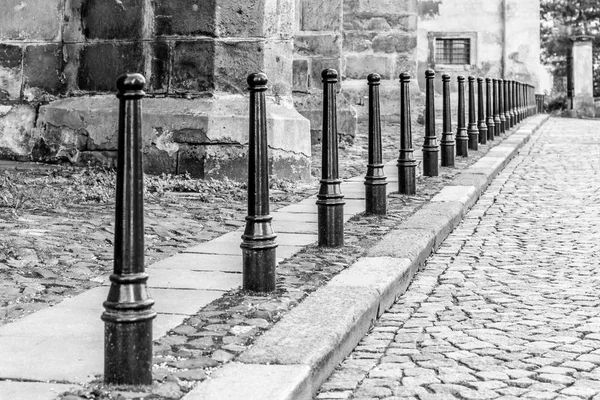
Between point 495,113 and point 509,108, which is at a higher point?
point 509,108

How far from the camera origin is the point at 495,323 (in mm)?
4227

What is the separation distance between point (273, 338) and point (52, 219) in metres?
2.87

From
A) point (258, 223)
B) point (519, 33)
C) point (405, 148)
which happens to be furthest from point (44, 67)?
point (519, 33)

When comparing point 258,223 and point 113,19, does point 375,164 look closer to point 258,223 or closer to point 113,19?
point 258,223

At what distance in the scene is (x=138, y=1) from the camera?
824 cm

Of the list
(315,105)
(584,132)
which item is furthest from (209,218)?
(584,132)

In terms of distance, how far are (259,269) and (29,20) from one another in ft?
18.3

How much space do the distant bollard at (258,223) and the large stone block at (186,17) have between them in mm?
4000

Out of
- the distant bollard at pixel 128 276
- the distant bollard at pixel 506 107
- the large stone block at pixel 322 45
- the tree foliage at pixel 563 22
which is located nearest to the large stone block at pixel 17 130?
the large stone block at pixel 322 45

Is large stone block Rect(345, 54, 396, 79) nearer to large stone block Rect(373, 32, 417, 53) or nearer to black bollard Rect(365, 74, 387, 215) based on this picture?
large stone block Rect(373, 32, 417, 53)

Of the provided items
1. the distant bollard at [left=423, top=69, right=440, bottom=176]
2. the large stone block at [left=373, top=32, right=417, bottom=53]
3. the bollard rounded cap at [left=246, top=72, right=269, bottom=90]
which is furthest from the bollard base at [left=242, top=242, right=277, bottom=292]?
the large stone block at [left=373, top=32, right=417, bottom=53]

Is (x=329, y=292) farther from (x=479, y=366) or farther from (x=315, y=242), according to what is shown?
(x=315, y=242)

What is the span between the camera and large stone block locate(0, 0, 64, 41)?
8875mm

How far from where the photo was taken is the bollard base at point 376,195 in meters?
6.54
